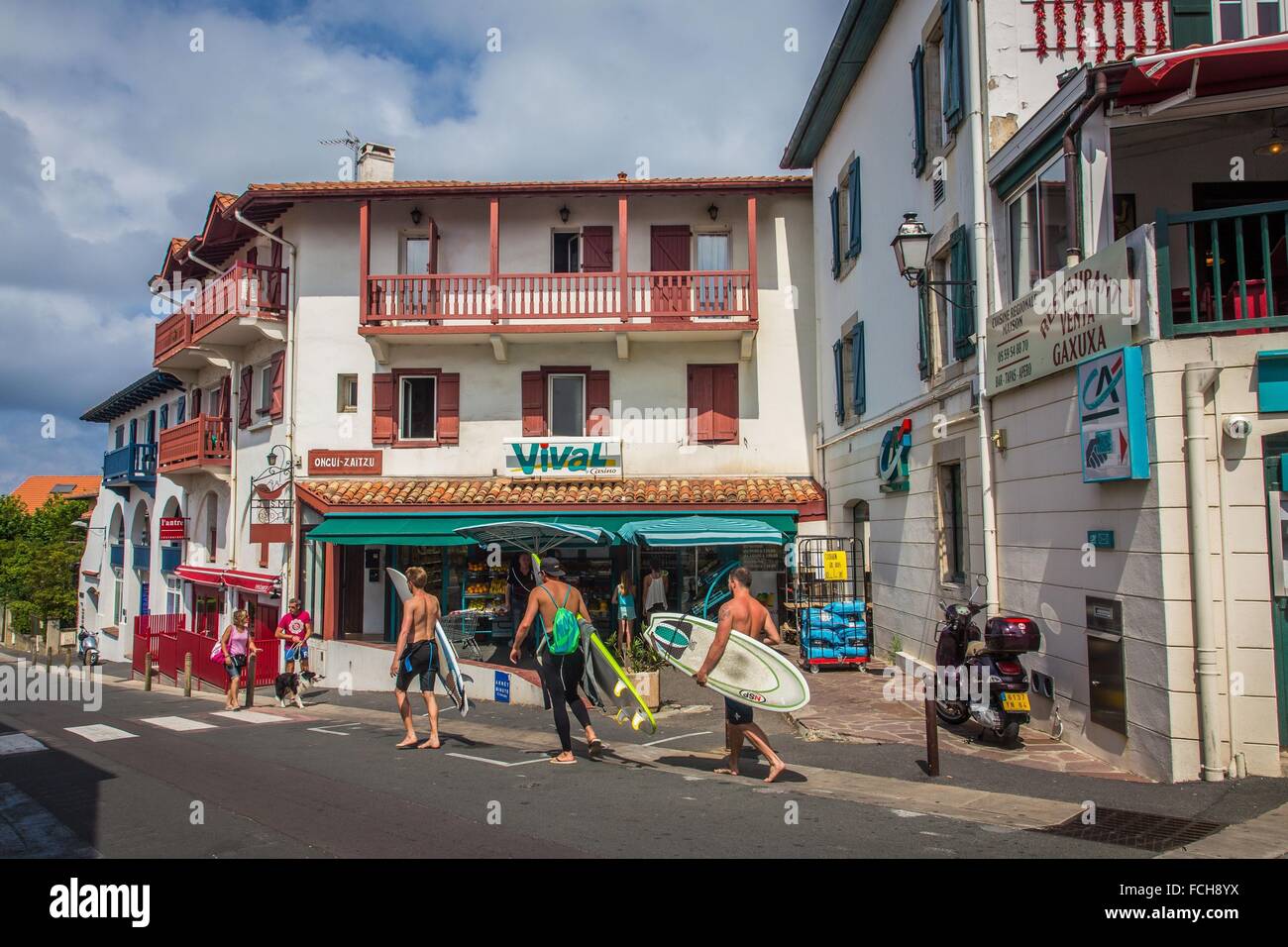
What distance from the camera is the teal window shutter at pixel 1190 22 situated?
10.1 metres

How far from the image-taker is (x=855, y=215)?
51.9 ft

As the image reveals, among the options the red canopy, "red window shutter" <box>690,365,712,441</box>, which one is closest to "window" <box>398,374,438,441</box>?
"red window shutter" <box>690,365,712,441</box>

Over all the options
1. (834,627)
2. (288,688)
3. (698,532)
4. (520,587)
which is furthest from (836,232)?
(288,688)

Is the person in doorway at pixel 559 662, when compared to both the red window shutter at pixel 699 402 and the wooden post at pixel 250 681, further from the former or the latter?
the red window shutter at pixel 699 402

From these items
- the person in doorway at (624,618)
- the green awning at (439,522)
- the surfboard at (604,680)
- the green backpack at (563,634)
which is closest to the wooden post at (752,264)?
the green awning at (439,522)

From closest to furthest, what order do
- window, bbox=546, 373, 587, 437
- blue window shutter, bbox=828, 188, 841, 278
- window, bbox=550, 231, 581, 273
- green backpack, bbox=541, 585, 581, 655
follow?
green backpack, bbox=541, 585, 581, 655
blue window shutter, bbox=828, 188, 841, 278
window, bbox=546, 373, 587, 437
window, bbox=550, 231, 581, 273

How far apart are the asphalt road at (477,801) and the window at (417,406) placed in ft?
31.9

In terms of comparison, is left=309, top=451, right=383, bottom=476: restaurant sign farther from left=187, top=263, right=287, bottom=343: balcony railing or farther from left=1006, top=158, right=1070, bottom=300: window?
left=1006, top=158, right=1070, bottom=300: window

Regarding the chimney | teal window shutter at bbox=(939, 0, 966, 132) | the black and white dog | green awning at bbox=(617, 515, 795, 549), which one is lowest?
the black and white dog

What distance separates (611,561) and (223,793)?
1123 cm

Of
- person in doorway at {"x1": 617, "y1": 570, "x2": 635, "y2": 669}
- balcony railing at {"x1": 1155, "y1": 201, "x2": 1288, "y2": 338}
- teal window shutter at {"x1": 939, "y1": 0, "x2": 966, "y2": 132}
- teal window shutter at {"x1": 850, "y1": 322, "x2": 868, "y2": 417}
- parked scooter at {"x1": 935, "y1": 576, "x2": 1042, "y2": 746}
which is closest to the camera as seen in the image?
balcony railing at {"x1": 1155, "y1": 201, "x2": 1288, "y2": 338}

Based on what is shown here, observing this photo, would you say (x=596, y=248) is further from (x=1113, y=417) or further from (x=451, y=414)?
(x=1113, y=417)

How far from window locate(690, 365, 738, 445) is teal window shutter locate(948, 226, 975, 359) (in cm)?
827

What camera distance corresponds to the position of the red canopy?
7301 mm
